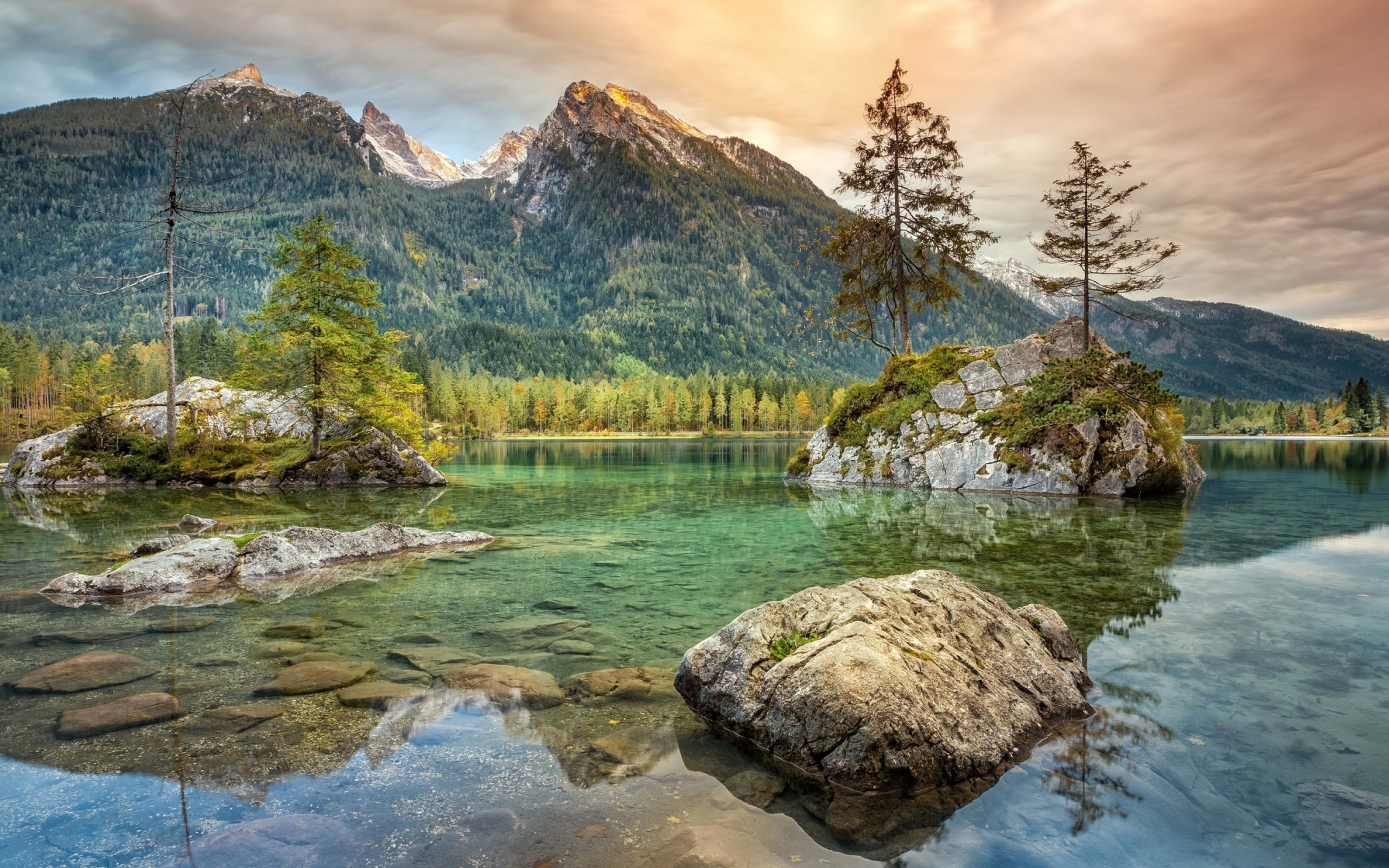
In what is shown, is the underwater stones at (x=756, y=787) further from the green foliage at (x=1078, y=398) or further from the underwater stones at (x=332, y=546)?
the green foliage at (x=1078, y=398)

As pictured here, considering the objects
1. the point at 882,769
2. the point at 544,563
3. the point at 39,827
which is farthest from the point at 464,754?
the point at 544,563

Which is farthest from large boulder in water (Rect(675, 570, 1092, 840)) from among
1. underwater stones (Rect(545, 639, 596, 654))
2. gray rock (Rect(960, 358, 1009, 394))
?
gray rock (Rect(960, 358, 1009, 394))

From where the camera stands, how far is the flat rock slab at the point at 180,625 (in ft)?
31.8

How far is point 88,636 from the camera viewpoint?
933cm

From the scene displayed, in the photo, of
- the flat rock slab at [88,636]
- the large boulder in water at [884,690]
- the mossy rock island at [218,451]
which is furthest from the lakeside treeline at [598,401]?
the large boulder in water at [884,690]

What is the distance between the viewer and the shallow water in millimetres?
4688

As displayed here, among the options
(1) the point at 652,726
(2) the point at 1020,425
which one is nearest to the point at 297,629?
(1) the point at 652,726

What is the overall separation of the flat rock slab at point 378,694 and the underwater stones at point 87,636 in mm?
4504

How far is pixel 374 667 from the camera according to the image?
8180 mm

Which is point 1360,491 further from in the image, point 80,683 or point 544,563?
point 80,683

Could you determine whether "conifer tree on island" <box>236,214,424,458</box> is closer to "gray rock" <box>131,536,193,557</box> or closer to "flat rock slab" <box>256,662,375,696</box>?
"gray rock" <box>131,536,193,557</box>

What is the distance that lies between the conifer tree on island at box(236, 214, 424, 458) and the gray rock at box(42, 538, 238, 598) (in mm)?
17355

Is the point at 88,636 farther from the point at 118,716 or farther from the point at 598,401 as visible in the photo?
the point at 598,401

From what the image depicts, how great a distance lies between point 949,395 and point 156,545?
105 feet
